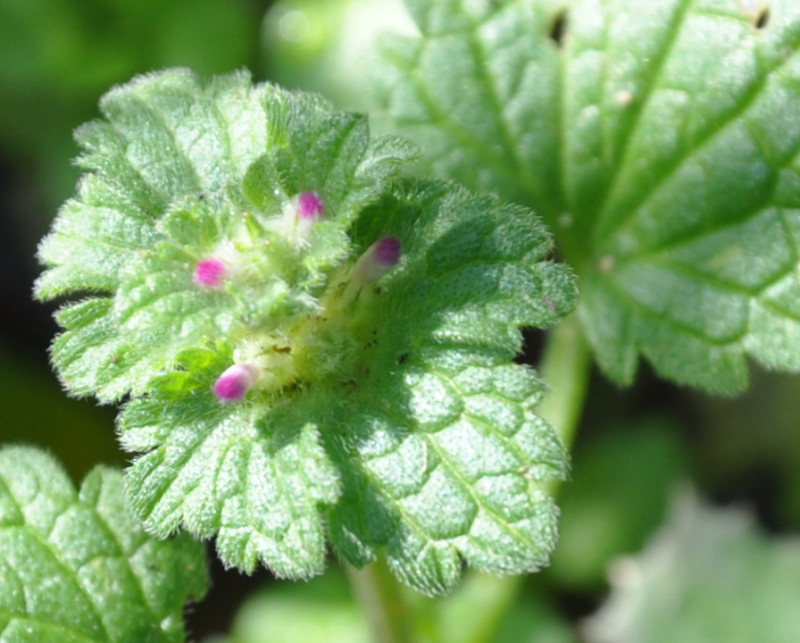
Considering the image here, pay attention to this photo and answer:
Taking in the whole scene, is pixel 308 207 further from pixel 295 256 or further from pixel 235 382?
pixel 235 382

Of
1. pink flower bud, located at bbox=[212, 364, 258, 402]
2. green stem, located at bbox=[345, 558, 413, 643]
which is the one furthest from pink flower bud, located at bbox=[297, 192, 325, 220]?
green stem, located at bbox=[345, 558, 413, 643]

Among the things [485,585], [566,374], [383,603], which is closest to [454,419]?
[383,603]

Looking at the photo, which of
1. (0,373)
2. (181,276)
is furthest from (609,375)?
(0,373)

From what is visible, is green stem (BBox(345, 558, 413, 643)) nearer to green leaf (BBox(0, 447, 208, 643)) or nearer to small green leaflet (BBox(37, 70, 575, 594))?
green leaf (BBox(0, 447, 208, 643))

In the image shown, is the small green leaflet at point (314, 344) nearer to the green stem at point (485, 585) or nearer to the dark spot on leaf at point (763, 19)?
the green stem at point (485, 585)

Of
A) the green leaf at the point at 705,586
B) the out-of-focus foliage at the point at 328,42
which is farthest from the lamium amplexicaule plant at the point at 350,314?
the out-of-focus foliage at the point at 328,42

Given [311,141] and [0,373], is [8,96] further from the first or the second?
[311,141]
